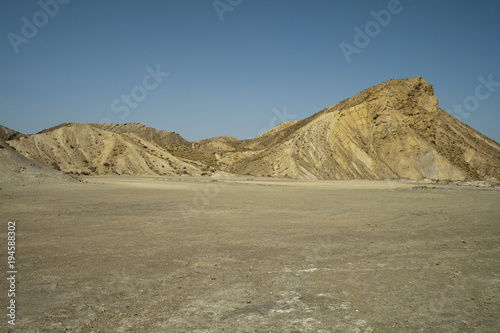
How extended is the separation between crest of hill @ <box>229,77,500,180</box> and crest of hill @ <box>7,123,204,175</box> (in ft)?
43.1

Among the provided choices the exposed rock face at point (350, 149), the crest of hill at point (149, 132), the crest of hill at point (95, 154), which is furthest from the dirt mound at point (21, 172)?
the crest of hill at point (149, 132)

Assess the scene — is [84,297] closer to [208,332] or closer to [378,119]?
[208,332]

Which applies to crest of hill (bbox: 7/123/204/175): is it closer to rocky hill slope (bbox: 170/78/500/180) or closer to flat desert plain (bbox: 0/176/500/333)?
rocky hill slope (bbox: 170/78/500/180)

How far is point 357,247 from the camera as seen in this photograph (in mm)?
8625

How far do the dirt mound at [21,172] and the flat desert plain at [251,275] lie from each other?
14.5 m

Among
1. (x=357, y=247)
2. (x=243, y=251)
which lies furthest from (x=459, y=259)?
(x=243, y=251)

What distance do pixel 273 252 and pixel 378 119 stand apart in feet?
182

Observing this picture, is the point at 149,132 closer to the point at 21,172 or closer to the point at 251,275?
the point at 21,172

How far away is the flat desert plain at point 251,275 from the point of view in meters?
4.48

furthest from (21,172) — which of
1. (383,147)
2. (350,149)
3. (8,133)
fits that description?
(8,133)

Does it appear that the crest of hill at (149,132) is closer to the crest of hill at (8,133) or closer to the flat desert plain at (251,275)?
the crest of hill at (8,133)

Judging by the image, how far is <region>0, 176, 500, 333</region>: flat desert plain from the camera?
448cm

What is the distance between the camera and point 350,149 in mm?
55344

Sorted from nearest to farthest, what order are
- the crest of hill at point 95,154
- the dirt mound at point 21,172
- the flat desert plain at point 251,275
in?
the flat desert plain at point 251,275 → the dirt mound at point 21,172 → the crest of hill at point 95,154
